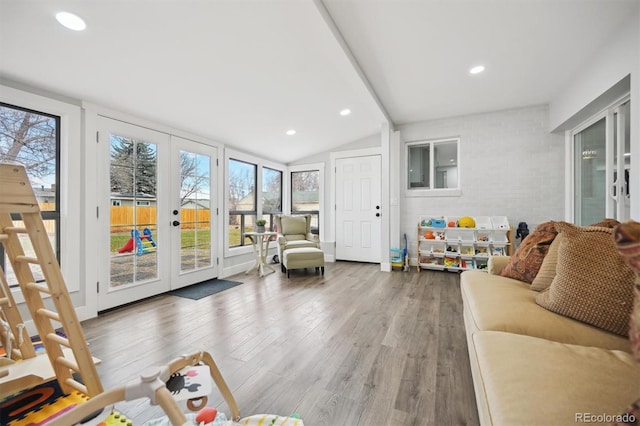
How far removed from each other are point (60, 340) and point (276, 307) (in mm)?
1706

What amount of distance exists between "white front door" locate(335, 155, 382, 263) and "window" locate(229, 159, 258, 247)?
1.69 meters

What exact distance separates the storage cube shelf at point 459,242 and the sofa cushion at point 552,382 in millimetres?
3211

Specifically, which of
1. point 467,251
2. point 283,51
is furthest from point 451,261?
point 283,51

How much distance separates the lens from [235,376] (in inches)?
60.6

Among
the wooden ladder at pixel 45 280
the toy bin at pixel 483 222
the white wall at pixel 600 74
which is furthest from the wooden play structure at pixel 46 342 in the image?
the toy bin at pixel 483 222

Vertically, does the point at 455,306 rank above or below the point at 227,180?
below

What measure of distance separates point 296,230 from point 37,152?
332 cm

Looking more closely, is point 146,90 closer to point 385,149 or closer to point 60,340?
point 60,340

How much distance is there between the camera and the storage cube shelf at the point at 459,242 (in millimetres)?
3824

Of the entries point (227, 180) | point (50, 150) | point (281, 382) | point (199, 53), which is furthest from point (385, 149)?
point (50, 150)

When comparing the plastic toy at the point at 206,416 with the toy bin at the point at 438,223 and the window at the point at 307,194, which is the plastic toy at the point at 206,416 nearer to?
the toy bin at the point at 438,223

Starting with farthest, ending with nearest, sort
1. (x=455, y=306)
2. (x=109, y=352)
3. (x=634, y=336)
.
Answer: (x=455, y=306) → (x=109, y=352) → (x=634, y=336)

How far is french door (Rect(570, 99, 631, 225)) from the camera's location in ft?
7.86

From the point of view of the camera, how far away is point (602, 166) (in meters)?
2.79
